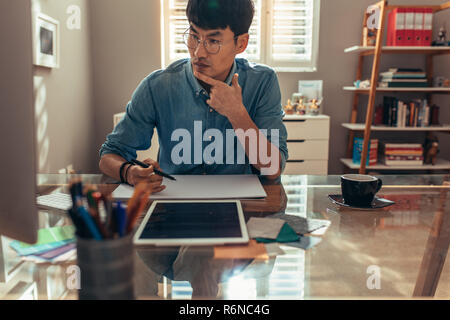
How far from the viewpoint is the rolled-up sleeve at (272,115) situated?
1266 mm

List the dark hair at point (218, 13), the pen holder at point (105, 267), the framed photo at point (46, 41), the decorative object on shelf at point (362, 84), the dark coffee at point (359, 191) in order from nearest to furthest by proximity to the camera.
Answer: the pen holder at point (105, 267)
the dark coffee at point (359, 191)
the dark hair at point (218, 13)
the framed photo at point (46, 41)
the decorative object on shelf at point (362, 84)

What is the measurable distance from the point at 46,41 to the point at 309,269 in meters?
2.43

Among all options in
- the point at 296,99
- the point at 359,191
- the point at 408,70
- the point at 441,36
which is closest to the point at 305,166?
the point at 296,99

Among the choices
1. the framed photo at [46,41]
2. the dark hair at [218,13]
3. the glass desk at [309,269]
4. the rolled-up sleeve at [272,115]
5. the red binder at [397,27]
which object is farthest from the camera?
the red binder at [397,27]

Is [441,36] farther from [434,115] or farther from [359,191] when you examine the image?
[359,191]

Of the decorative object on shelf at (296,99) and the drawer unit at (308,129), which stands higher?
the decorative object on shelf at (296,99)

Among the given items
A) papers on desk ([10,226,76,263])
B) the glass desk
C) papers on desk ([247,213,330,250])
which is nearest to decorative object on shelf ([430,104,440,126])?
the glass desk

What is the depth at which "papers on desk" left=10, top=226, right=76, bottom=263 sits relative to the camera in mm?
585

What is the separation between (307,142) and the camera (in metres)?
3.30

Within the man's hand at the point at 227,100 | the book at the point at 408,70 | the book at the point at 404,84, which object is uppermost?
the book at the point at 408,70

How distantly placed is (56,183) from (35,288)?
2.05 feet

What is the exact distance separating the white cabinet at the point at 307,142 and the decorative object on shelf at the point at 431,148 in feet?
A: 3.09

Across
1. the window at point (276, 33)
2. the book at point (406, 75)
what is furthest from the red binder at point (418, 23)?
the window at point (276, 33)

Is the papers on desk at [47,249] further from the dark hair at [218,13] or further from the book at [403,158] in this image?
the book at [403,158]
